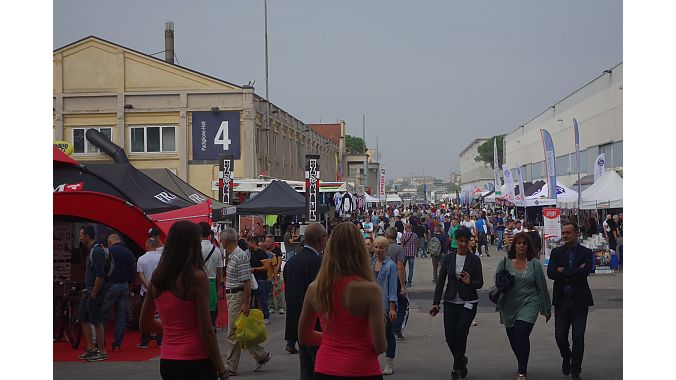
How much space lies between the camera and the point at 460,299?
10.1 metres

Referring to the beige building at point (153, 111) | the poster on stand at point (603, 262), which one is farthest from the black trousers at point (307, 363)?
the beige building at point (153, 111)

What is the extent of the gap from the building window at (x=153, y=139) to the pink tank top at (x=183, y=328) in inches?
1384

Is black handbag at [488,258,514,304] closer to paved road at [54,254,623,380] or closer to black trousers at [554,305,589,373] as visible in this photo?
black trousers at [554,305,589,373]

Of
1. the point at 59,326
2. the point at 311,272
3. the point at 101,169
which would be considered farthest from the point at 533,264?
the point at 101,169

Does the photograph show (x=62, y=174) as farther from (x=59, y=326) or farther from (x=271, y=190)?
(x=271, y=190)

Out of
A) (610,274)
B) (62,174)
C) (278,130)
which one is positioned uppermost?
(278,130)

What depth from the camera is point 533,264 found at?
9930 mm

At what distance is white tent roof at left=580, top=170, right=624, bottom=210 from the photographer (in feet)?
85.5

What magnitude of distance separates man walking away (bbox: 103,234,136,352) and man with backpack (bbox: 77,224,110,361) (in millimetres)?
106

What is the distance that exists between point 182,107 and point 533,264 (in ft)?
103

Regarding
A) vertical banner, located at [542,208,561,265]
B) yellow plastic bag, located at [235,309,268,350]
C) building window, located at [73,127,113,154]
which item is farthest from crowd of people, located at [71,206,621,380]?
building window, located at [73,127,113,154]

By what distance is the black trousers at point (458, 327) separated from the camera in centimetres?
1005

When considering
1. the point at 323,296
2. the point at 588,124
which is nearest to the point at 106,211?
the point at 323,296

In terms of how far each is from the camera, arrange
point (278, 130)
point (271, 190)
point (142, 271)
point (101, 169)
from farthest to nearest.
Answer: point (278, 130)
point (271, 190)
point (101, 169)
point (142, 271)
